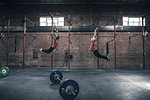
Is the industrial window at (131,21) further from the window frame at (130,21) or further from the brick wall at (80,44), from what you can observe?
the brick wall at (80,44)

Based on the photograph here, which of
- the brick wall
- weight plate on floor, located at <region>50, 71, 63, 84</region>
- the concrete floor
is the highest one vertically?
the brick wall

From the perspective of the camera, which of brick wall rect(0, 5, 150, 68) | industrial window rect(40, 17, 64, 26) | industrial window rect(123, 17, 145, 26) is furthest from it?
industrial window rect(40, 17, 64, 26)

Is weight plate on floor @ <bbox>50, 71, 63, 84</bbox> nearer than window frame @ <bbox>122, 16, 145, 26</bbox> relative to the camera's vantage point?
Yes

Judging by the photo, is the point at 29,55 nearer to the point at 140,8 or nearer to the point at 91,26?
the point at 91,26

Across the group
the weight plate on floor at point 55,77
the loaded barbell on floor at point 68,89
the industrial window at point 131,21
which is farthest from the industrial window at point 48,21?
the loaded barbell on floor at point 68,89

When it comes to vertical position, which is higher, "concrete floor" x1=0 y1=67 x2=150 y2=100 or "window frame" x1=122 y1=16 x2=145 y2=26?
"window frame" x1=122 y1=16 x2=145 y2=26

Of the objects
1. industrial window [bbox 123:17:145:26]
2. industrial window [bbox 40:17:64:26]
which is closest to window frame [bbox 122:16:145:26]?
industrial window [bbox 123:17:145:26]

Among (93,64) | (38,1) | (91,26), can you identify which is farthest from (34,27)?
(93,64)

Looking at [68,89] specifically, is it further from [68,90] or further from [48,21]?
[48,21]

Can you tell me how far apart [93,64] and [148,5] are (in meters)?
9.00

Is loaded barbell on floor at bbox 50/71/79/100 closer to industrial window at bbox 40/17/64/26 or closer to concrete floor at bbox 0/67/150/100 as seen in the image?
concrete floor at bbox 0/67/150/100

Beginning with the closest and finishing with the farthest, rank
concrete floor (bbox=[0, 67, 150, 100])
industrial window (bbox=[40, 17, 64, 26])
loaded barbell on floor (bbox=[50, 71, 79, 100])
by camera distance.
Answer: loaded barbell on floor (bbox=[50, 71, 79, 100]) < concrete floor (bbox=[0, 67, 150, 100]) < industrial window (bbox=[40, 17, 64, 26])

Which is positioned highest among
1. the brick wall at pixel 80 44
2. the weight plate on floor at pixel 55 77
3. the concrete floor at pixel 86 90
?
the brick wall at pixel 80 44

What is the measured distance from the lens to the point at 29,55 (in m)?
9.70
